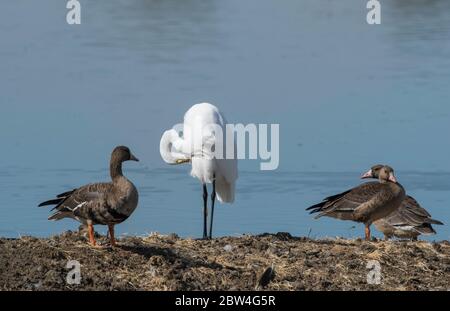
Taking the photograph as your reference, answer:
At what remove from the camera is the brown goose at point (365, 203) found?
564 inches

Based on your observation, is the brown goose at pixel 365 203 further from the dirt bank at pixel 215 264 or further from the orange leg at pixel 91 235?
the orange leg at pixel 91 235

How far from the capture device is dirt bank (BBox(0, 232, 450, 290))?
36.4 feet

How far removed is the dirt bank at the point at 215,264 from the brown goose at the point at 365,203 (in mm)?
1458

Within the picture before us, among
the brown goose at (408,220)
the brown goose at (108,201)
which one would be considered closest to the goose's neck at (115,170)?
the brown goose at (108,201)

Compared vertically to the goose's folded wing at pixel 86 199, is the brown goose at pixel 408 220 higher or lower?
lower

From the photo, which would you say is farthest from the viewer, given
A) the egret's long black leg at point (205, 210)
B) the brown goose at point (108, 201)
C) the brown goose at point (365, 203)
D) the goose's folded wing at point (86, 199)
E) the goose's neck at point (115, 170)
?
the egret's long black leg at point (205, 210)

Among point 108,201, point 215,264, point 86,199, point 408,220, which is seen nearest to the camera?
point 215,264

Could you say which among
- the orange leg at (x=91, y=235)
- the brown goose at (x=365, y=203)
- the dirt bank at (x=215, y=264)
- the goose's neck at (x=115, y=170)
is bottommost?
the dirt bank at (x=215, y=264)

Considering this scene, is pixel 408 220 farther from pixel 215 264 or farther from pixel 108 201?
pixel 108 201

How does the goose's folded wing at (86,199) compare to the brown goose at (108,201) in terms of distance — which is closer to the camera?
the brown goose at (108,201)

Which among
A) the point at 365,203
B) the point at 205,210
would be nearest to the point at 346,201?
the point at 365,203

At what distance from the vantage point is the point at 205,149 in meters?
15.2

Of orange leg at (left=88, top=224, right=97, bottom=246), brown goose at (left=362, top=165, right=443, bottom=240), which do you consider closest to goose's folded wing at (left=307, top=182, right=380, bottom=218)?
brown goose at (left=362, top=165, right=443, bottom=240)

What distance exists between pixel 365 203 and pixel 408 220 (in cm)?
100
